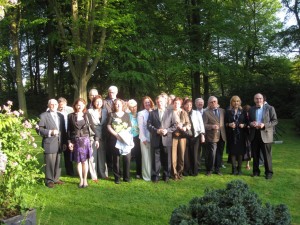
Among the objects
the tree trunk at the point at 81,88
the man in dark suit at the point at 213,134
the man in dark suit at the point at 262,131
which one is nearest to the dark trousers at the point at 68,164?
the man in dark suit at the point at 213,134

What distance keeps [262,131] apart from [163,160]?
2.37 meters

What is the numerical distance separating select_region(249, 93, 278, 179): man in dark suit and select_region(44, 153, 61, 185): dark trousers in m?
4.46

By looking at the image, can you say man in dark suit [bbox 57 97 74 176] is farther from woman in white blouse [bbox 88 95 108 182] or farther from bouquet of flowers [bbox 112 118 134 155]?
bouquet of flowers [bbox 112 118 134 155]

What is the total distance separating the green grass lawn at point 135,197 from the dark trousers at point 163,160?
237 millimetres

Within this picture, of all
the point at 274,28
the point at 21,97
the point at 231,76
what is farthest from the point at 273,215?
the point at 274,28

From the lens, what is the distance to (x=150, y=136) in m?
8.08

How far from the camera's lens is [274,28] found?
3312 centimetres

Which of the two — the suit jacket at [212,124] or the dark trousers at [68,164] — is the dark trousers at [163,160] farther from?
the dark trousers at [68,164]

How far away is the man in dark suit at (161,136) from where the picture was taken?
7.90 meters

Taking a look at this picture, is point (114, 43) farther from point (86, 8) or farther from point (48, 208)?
point (48, 208)

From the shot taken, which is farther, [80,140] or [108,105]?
[108,105]

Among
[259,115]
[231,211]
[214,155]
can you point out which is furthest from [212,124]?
[231,211]

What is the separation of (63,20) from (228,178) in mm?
12696

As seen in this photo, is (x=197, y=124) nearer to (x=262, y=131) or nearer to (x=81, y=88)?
(x=262, y=131)
